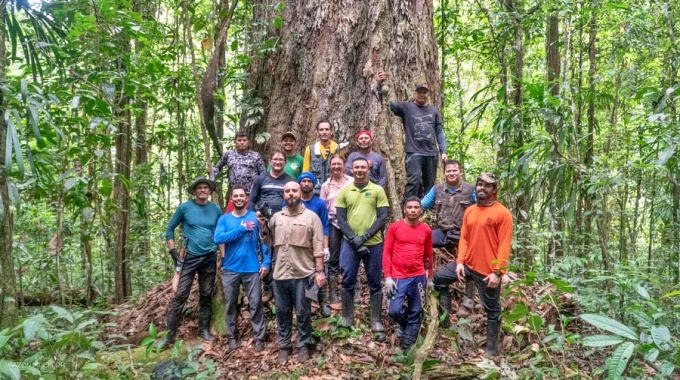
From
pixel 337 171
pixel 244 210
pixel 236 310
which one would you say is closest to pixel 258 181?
pixel 244 210

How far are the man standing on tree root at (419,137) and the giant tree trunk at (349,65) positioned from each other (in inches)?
14.7

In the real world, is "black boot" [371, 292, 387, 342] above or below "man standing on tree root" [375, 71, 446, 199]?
below

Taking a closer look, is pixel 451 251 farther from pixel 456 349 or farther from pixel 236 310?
pixel 236 310

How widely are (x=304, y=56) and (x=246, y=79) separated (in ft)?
3.48

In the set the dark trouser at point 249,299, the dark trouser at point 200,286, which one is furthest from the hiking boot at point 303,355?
the dark trouser at point 200,286

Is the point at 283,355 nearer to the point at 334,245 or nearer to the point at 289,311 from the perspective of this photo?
the point at 289,311

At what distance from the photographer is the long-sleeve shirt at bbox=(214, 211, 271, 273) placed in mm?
5980

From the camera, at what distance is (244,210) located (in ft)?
20.1

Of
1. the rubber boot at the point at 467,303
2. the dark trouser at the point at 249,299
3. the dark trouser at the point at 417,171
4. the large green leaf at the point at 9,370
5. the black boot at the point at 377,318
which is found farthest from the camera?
the dark trouser at the point at 417,171

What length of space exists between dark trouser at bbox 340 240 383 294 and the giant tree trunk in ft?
5.29

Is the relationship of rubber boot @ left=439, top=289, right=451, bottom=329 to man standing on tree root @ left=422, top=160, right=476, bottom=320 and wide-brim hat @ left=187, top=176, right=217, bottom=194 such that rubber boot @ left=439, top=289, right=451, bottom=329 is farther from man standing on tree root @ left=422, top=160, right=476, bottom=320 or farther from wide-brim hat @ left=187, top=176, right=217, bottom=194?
wide-brim hat @ left=187, top=176, right=217, bottom=194

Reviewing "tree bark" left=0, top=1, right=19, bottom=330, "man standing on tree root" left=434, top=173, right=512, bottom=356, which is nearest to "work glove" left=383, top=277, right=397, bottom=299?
"man standing on tree root" left=434, top=173, right=512, bottom=356

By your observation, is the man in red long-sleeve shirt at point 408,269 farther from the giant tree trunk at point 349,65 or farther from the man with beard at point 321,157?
the giant tree trunk at point 349,65

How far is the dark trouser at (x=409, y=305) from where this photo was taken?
5.23 metres
